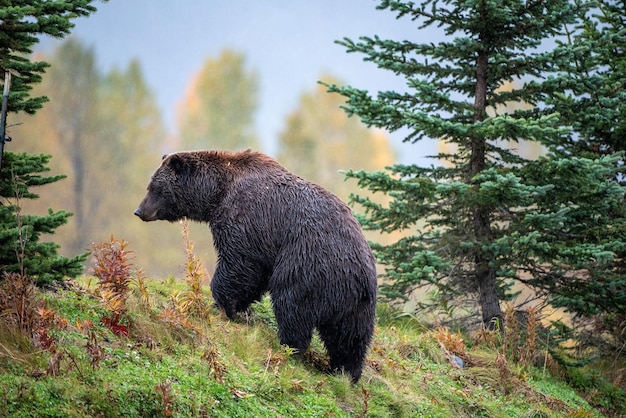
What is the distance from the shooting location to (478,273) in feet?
32.7

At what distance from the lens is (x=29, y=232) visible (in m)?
5.68

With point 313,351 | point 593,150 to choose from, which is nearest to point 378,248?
point 313,351

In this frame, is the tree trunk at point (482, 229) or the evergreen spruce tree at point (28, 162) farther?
the tree trunk at point (482, 229)

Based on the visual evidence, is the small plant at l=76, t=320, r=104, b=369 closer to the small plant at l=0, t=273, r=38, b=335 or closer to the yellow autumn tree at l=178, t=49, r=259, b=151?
the small plant at l=0, t=273, r=38, b=335

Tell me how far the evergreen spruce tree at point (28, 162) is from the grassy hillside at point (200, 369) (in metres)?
0.31

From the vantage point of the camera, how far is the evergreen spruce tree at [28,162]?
5.66 meters

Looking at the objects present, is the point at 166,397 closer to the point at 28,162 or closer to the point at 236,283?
the point at 236,283

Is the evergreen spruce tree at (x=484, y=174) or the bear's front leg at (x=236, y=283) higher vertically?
the evergreen spruce tree at (x=484, y=174)

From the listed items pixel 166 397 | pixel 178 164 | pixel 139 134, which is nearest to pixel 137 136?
pixel 139 134

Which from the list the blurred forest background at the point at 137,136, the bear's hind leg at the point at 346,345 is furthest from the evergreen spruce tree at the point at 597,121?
the blurred forest background at the point at 137,136

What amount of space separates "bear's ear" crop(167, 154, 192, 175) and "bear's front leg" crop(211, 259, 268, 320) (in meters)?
1.30

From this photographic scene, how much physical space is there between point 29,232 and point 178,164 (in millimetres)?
2177

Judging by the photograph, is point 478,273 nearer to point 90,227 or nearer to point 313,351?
point 313,351

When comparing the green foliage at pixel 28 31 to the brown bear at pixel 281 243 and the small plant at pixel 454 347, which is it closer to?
the brown bear at pixel 281 243
